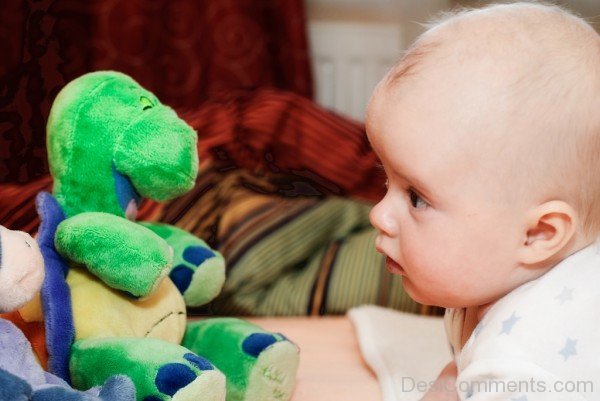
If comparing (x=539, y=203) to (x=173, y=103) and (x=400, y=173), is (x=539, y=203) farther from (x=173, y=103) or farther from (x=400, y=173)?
(x=173, y=103)

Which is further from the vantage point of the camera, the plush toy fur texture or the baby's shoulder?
the baby's shoulder

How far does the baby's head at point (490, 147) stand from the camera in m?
0.74

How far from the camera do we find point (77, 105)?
843mm

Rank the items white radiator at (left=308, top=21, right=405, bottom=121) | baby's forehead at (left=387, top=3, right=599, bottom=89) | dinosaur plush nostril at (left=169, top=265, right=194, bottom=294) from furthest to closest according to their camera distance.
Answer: white radiator at (left=308, top=21, right=405, bottom=121)
dinosaur plush nostril at (left=169, top=265, right=194, bottom=294)
baby's forehead at (left=387, top=3, right=599, bottom=89)

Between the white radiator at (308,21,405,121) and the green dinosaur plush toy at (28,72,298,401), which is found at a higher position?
the green dinosaur plush toy at (28,72,298,401)

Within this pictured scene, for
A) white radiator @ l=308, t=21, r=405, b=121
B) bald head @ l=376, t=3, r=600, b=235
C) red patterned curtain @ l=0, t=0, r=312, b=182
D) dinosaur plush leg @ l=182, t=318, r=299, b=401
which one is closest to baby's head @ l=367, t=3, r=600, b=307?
bald head @ l=376, t=3, r=600, b=235

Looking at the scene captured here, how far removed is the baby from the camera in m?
0.74

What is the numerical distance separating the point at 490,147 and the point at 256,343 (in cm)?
38

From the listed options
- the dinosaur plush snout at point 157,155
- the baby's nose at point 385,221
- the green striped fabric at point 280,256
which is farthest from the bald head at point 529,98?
the green striped fabric at point 280,256

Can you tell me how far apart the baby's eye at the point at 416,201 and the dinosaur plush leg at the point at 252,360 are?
25 cm

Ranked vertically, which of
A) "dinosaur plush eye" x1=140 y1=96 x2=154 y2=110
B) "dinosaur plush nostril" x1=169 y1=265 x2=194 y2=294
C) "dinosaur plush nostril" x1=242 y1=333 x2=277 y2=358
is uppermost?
"dinosaur plush eye" x1=140 y1=96 x2=154 y2=110

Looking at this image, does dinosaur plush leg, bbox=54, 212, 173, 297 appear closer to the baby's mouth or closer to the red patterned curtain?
the baby's mouth

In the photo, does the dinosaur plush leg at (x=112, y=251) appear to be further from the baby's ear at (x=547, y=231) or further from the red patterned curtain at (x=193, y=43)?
the red patterned curtain at (x=193, y=43)

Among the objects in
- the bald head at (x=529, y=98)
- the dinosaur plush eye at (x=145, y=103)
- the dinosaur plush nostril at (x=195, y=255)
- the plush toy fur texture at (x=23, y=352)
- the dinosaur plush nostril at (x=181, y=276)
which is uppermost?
the bald head at (x=529, y=98)
